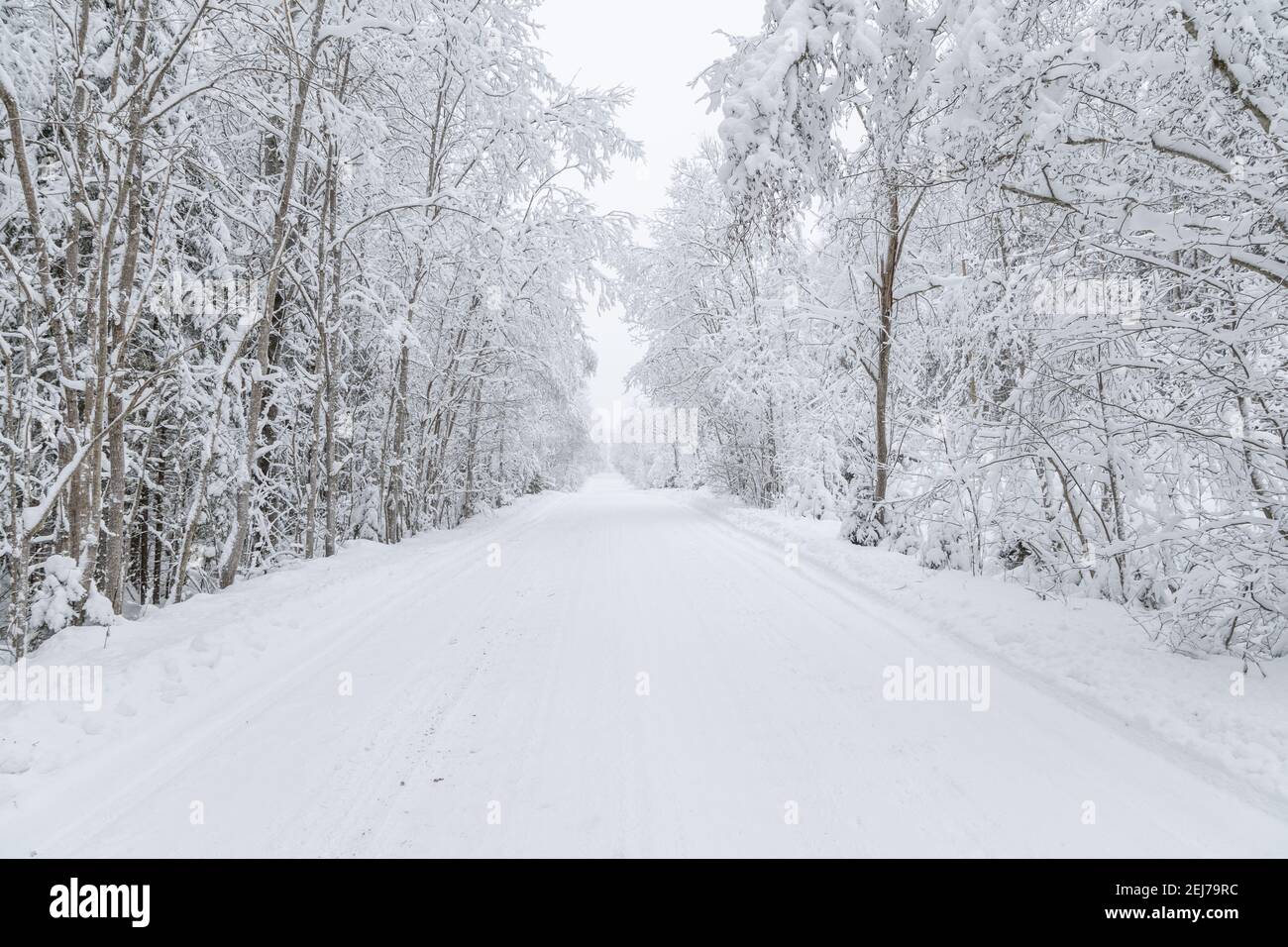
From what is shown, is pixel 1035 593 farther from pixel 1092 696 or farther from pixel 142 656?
pixel 142 656

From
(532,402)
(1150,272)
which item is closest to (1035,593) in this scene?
→ (1150,272)

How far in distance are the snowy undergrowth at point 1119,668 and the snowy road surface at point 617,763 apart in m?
0.19

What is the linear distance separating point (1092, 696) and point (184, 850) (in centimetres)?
485

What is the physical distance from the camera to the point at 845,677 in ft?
13.7

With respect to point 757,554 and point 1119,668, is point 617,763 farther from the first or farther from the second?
point 757,554

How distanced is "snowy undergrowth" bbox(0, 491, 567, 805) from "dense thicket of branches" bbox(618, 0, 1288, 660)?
5102 millimetres

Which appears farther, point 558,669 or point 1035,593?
point 1035,593

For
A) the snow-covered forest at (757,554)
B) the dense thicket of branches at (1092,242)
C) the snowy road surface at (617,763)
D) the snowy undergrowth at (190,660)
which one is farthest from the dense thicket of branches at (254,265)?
the dense thicket of branches at (1092,242)

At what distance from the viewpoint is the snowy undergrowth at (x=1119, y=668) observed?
291cm
